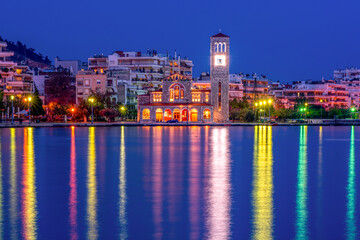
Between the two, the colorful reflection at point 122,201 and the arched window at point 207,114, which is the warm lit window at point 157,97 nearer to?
the arched window at point 207,114

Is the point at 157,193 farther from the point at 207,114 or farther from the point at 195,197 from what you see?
the point at 207,114

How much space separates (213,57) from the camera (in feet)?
323

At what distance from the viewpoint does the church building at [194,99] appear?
9550cm

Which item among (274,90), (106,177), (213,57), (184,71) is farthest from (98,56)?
(106,177)

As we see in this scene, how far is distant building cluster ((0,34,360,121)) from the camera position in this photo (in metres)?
96.5

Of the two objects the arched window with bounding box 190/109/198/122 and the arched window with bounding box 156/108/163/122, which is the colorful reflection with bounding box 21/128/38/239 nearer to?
the arched window with bounding box 156/108/163/122

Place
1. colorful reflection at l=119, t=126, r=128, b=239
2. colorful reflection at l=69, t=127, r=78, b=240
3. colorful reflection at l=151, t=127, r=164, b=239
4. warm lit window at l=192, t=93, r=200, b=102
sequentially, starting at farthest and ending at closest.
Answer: warm lit window at l=192, t=93, r=200, b=102 < colorful reflection at l=151, t=127, r=164, b=239 < colorful reflection at l=119, t=126, r=128, b=239 < colorful reflection at l=69, t=127, r=78, b=240

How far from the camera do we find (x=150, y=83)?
116625mm

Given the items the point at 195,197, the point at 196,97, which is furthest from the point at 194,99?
the point at 195,197

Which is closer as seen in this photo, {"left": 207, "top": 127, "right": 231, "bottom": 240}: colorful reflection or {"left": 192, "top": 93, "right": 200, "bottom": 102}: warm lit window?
{"left": 207, "top": 127, "right": 231, "bottom": 240}: colorful reflection

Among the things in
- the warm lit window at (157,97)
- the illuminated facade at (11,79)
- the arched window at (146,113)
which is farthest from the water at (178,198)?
the illuminated facade at (11,79)

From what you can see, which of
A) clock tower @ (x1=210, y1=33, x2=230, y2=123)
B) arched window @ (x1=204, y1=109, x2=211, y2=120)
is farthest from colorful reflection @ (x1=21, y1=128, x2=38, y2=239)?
clock tower @ (x1=210, y1=33, x2=230, y2=123)

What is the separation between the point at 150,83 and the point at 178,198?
10108 centimetres

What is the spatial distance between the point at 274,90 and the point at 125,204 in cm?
14113
